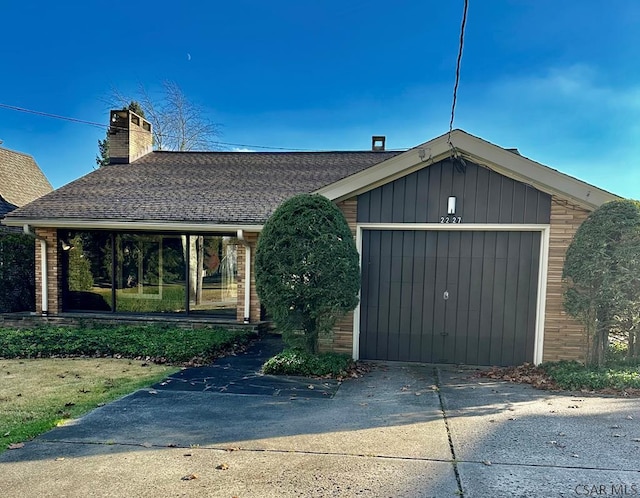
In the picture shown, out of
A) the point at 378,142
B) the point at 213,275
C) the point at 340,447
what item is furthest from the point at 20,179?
Result: the point at 340,447

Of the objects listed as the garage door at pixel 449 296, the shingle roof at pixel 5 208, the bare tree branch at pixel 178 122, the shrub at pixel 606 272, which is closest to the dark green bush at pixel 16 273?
the shingle roof at pixel 5 208

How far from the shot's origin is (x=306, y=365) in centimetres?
563

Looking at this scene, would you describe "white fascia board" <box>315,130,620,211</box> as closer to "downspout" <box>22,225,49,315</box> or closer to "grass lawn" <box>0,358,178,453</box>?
"grass lawn" <box>0,358,178,453</box>

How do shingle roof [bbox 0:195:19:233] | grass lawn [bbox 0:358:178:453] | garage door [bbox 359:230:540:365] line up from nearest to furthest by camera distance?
1. grass lawn [bbox 0:358:178:453]
2. garage door [bbox 359:230:540:365]
3. shingle roof [bbox 0:195:19:233]

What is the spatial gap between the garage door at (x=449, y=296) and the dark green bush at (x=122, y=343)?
105 inches

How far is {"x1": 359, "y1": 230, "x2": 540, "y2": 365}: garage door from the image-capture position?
6000mm

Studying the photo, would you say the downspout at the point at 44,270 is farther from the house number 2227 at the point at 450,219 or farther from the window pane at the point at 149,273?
the house number 2227 at the point at 450,219

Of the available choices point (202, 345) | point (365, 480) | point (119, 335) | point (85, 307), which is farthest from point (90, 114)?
point (365, 480)

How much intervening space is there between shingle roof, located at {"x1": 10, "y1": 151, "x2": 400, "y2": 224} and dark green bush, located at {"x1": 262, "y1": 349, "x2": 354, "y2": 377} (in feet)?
11.1

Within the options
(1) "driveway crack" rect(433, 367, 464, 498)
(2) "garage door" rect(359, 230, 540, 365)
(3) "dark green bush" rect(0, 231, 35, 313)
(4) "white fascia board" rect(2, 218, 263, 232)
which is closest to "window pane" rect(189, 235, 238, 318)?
(4) "white fascia board" rect(2, 218, 263, 232)

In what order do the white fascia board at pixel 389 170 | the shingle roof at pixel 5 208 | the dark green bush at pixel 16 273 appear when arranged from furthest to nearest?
the shingle roof at pixel 5 208 < the dark green bush at pixel 16 273 < the white fascia board at pixel 389 170

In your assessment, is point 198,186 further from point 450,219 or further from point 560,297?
point 560,297

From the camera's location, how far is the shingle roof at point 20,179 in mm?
12449

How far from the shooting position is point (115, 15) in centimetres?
1149
